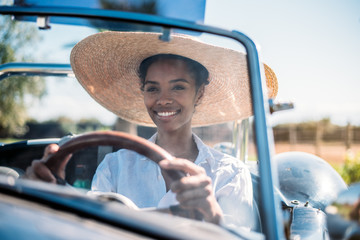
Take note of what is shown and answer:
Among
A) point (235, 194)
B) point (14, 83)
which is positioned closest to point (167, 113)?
point (235, 194)

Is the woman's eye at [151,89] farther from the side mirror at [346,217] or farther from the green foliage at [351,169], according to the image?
the green foliage at [351,169]

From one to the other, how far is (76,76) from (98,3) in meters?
0.93

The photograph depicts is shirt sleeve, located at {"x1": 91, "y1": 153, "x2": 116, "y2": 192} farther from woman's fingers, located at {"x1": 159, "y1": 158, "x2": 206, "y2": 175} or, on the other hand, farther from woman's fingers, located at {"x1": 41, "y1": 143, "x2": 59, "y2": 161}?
woman's fingers, located at {"x1": 159, "y1": 158, "x2": 206, "y2": 175}

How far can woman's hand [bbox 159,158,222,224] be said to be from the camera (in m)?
0.96

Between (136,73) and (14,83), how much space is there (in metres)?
6.07

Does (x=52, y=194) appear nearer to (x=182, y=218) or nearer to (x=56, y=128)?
(x=182, y=218)

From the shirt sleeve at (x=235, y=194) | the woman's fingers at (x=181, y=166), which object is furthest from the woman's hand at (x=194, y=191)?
the shirt sleeve at (x=235, y=194)

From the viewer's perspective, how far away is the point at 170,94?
1.60m

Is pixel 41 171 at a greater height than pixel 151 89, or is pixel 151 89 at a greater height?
pixel 151 89

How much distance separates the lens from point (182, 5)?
1.24 m

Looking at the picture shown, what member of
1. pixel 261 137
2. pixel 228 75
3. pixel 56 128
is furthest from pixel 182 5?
pixel 56 128

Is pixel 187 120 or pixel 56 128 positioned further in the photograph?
pixel 56 128

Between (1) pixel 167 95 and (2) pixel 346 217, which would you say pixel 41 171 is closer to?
(1) pixel 167 95

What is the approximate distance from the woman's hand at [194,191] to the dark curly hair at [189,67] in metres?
0.75
